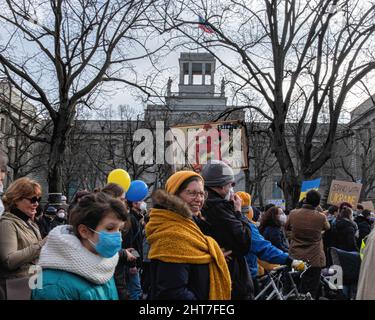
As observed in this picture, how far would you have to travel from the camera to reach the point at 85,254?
2.59m

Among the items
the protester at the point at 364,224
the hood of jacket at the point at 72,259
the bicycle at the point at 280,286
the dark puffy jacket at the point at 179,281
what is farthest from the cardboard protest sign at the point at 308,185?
the hood of jacket at the point at 72,259

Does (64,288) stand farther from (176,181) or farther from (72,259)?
(176,181)

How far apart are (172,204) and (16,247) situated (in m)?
1.37

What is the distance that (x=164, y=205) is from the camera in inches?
130

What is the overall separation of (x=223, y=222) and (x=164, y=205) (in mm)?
524

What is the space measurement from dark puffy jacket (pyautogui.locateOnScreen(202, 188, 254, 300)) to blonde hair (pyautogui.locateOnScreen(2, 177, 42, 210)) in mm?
1504

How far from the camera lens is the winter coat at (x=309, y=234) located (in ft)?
25.0

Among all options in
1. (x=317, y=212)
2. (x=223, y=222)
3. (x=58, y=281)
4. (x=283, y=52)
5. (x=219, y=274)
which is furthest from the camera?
(x=283, y=52)

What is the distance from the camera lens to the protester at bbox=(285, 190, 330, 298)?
7594 millimetres

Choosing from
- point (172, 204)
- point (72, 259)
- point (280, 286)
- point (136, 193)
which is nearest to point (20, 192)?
point (172, 204)

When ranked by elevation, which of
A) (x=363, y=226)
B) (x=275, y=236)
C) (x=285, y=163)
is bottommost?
(x=363, y=226)

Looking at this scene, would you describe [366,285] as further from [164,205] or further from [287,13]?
[287,13]

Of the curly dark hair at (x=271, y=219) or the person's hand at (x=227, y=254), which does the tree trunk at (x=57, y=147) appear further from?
the person's hand at (x=227, y=254)
